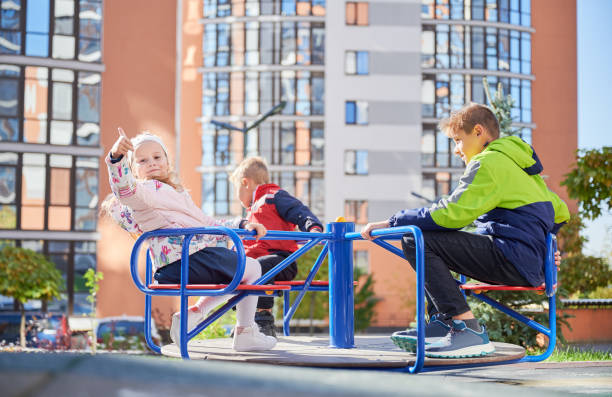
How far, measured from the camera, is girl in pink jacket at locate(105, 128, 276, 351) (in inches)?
150

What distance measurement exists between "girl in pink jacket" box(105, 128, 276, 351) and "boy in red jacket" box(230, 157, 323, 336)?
69 cm

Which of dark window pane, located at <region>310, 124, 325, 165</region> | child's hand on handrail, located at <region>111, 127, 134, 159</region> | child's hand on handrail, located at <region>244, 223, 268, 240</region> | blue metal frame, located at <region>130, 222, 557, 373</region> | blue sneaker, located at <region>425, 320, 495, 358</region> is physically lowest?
blue sneaker, located at <region>425, 320, 495, 358</region>

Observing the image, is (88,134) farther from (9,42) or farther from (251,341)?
(251,341)

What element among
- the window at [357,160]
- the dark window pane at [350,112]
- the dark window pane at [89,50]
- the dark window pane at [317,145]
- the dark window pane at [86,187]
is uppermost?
the dark window pane at [89,50]

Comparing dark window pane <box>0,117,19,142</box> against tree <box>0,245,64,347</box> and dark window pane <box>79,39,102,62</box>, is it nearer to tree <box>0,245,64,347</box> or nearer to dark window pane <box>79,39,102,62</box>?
dark window pane <box>79,39,102,62</box>

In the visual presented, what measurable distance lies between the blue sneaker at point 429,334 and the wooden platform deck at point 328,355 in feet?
0.25

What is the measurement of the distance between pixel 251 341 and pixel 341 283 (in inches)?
20.6

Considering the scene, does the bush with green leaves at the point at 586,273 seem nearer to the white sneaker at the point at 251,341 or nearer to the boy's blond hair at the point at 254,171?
the boy's blond hair at the point at 254,171

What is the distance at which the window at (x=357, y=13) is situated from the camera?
→ 3956 cm

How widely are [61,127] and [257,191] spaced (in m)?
27.1

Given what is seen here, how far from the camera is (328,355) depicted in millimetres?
3697

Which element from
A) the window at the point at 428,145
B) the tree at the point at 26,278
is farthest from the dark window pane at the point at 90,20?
the window at the point at 428,145

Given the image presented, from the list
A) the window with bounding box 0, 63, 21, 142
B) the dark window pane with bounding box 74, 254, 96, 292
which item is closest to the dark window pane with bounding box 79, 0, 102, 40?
the window with bounding box 0, 63, 21, 142

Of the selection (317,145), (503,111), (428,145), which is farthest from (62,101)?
(503,111)
